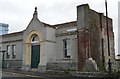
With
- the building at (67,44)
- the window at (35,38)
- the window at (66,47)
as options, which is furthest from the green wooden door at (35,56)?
the window at (66,47)

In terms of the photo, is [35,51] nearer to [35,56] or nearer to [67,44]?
[35,56]

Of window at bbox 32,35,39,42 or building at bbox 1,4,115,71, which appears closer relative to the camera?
building at bbox 1,4,115,71

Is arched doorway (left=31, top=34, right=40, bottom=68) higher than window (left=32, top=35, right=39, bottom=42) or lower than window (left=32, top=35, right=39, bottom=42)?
lower

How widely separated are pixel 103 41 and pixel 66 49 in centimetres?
472

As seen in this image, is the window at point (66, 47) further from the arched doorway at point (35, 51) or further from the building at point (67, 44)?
the arched doorway at point (35, 51)

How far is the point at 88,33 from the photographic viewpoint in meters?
24.9

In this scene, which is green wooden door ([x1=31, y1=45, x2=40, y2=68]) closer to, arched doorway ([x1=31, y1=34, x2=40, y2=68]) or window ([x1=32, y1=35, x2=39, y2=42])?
arched doorway ([x1=31, y1=34, x2=40, y2=68])

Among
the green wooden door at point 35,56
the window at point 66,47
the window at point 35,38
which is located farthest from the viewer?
the window at point 35,38

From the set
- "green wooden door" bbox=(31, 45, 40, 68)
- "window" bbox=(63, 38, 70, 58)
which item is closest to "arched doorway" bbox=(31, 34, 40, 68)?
"green wooden door" bbox=(31, 45, 40, 68)

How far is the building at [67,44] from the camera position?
2503cm

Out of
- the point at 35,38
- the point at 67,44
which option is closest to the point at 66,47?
the point at 67,44

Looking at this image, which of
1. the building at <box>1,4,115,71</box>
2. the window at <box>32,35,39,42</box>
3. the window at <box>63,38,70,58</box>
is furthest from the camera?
the window at <box>32,35,39,42</box>

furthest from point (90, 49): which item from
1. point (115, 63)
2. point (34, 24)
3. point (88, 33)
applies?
point (34, 24)

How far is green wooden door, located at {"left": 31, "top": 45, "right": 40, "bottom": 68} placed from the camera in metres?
29.8
